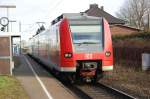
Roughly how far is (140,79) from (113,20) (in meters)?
57.7

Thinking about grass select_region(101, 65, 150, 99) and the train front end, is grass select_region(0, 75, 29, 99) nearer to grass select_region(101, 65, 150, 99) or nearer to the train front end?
the train front end

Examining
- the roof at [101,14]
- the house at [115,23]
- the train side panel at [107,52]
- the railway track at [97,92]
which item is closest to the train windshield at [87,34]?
the train side panel at [107,52]

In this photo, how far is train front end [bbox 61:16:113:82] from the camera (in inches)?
786

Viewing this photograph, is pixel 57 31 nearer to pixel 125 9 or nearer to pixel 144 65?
pixel 144 65

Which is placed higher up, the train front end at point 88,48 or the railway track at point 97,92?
the train front end at point 88,48

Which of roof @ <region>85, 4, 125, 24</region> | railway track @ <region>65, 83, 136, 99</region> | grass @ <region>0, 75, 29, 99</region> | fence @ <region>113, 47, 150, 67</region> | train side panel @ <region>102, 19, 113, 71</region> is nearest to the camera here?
grass @ <region>0, 75, 29, 99</region>

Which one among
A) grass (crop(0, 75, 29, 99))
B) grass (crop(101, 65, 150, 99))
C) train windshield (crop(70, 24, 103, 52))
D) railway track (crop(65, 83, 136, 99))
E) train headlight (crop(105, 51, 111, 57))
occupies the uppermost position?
train windshield (crop(70, 24, 103, 52))

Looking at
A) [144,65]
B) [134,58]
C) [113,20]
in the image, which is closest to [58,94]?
[144,65]

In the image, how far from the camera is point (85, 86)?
20.6 metres

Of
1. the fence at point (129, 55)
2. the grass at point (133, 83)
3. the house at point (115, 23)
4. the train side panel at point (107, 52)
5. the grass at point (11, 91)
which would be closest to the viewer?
the grass at point (11, 91)

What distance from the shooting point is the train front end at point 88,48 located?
1995 cm

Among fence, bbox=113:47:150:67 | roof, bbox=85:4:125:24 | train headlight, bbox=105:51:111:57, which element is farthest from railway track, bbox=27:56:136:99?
roof, bbox=85:4:125:24

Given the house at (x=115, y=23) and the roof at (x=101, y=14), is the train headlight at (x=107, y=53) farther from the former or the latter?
the roof at (x=101, y=14)

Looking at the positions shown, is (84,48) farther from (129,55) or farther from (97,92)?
(129,55)
